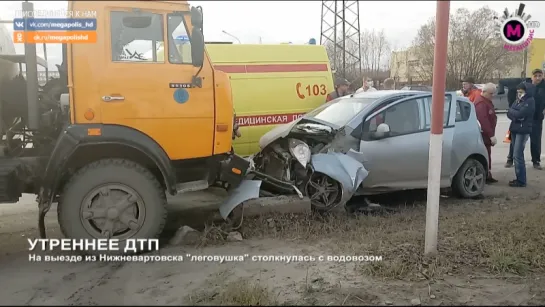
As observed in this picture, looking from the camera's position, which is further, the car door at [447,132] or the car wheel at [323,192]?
the car door at [447,132]

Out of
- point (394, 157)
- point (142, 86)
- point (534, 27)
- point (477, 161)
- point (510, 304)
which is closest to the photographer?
point (510, 304)

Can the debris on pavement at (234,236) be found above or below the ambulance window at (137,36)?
below

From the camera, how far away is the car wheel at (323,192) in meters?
5.69

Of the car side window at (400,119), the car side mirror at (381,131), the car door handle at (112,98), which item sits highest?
the car door handle at (112,98)

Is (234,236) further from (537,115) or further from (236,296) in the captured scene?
(537,115)

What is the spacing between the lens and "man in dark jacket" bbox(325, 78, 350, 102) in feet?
28.4

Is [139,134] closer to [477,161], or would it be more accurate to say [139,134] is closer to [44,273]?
[44,273]

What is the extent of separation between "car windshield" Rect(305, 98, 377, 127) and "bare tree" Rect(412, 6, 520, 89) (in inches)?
33.9

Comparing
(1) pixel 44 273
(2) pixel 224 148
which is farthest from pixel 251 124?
(1) pixel 44 273

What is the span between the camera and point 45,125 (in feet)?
14.7

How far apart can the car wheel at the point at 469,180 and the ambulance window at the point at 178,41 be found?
4468mm

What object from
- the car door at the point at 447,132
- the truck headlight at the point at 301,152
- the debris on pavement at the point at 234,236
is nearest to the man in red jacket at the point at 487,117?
the car door at the point at 447,132

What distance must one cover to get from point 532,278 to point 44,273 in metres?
4.17

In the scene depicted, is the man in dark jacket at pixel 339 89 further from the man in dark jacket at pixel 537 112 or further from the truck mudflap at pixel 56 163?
the truck mudflap at pixel 56 163
